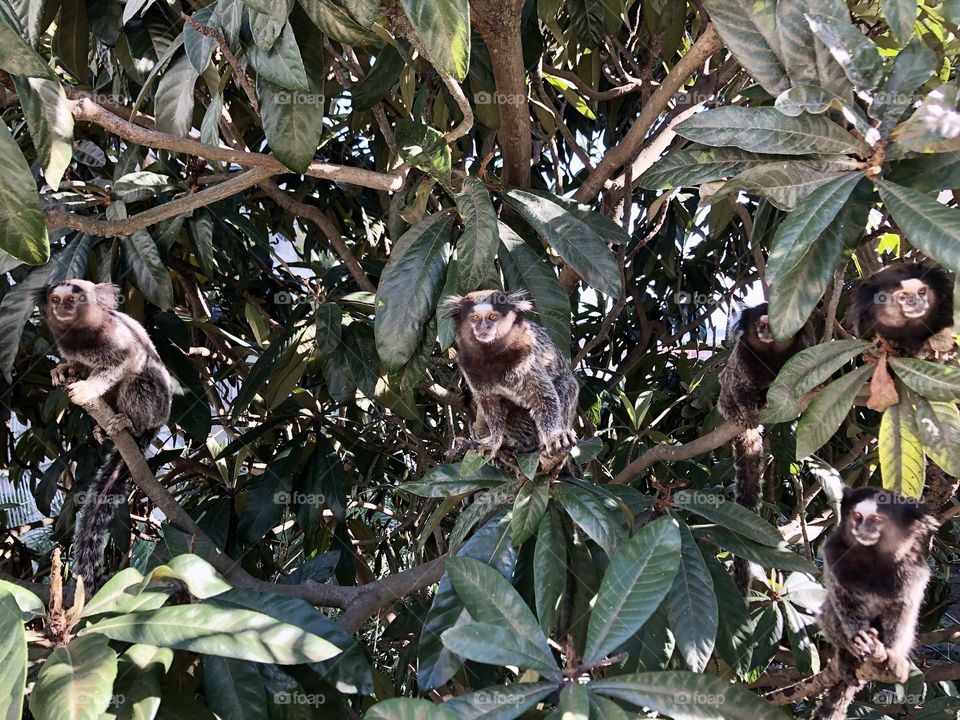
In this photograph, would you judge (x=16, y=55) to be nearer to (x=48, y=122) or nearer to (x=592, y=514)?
(x=48, y=122)

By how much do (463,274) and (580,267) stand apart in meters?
0.31

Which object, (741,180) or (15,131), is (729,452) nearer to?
(741,180)

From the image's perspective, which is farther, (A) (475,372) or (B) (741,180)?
(A) (475,372)

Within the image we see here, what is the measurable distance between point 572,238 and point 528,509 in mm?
737

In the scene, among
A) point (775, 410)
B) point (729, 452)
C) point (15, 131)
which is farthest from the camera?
point (729, 452)

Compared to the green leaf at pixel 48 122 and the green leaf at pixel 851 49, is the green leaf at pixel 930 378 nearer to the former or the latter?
the green leaf at pixel 851 49

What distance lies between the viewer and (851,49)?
6.10 ft

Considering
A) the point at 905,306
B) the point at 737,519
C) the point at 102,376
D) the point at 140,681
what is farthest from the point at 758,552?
the point at 102,376

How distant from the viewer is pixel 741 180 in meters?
1.96

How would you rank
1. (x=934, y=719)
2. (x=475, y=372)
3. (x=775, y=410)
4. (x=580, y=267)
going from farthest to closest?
(x=934, y=719) → (x=475, y=372) → (x=580, y=267) → (x=775, y=410)

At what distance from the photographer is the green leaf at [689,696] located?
5.58 ft

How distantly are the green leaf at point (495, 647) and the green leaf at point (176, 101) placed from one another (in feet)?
5.10

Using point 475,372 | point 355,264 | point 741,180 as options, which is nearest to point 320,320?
point 355,264

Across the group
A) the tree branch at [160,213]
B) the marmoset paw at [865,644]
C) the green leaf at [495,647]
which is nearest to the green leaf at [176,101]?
the tree branch at [160,213]
